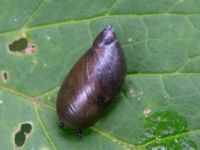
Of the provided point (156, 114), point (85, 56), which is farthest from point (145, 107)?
point (85, 56)

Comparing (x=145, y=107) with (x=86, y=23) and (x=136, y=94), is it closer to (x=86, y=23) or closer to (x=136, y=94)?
(x=136, y=94)

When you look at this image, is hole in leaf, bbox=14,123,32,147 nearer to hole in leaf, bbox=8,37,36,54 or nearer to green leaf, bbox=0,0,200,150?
green leaf, bbox=0,0,200,150

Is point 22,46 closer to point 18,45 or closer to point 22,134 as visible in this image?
point 18,45

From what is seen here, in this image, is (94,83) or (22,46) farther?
(22,46)

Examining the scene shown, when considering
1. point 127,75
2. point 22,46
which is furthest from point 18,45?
point 127,75

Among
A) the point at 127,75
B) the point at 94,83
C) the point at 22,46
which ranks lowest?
the point at 127,75

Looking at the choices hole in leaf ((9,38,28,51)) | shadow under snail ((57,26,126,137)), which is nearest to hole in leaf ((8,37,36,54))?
hole in leaf ((9,38,28,51))
